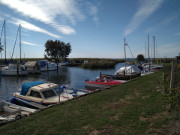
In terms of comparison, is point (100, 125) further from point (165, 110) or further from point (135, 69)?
point (135, 69)

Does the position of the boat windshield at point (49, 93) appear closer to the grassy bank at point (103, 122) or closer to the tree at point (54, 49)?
the grassy bank at point (103, 122)

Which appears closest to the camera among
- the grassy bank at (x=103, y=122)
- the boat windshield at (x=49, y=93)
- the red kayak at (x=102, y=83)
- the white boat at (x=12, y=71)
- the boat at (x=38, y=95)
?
the grassy bank at (x=103, y=122)

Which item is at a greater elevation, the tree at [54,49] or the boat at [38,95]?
the tree at [54,49]

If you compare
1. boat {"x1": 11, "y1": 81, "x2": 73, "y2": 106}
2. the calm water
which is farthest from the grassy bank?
the calm water

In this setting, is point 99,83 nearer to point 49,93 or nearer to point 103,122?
point 49,93

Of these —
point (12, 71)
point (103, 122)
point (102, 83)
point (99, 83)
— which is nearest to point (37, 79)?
point (12, 71)

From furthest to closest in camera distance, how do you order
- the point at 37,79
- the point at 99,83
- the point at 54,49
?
1. the point at 54,49
2. the point at 37,79
3. the point at 99,83

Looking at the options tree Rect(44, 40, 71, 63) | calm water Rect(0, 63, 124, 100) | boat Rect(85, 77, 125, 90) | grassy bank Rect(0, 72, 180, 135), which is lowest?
calm water Rect(0, 63, 124, 100)

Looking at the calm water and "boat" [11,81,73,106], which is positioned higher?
"boat" [11,81,73,106]

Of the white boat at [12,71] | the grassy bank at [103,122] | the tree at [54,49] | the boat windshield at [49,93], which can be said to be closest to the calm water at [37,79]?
the white boat at [12,71]

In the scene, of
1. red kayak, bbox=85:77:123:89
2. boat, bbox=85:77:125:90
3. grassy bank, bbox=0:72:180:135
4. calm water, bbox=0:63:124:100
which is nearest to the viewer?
grassy bank, bbox=0:72:180:135

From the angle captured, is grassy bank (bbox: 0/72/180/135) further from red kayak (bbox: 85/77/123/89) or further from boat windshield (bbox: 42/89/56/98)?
red kayak (bbox: 85/77/123/89)

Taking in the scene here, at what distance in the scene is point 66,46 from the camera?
87.7m

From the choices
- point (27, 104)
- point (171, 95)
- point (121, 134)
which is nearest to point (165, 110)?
point (171, 95)
